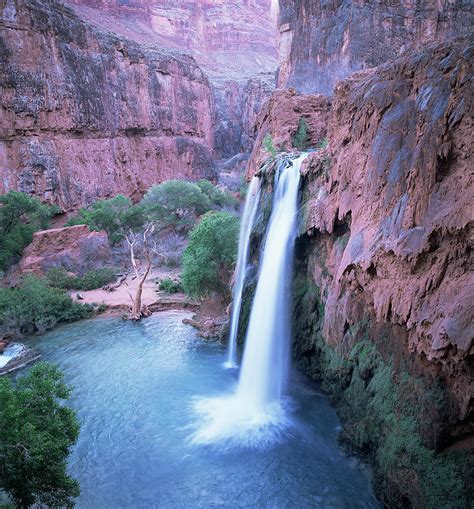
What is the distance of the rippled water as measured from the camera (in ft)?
30.8

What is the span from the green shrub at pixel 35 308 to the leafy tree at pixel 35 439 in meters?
13.9

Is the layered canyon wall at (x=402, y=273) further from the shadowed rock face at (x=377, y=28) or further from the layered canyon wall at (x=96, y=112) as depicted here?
the layered canyon wall at (x=96, y=112)

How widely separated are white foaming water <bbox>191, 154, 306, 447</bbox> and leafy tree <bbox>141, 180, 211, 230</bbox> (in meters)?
21.5

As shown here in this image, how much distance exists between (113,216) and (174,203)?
5325 millimetres

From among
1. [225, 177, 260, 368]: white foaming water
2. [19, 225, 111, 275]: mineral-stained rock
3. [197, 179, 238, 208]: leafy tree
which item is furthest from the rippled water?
[197, 179, 238, 208]: leafy tree

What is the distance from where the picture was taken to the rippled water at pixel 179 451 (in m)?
9.39

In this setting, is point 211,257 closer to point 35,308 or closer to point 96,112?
point 35,308

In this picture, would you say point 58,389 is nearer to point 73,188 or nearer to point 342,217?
point 342,217

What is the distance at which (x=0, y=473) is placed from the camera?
682 cm

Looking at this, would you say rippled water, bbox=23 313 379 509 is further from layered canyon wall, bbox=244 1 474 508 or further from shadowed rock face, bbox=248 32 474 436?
shadowed rock face, bbox=248 32 474 436

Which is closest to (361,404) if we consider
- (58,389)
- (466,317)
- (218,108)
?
(466,317)

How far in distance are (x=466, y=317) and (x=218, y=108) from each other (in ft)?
227

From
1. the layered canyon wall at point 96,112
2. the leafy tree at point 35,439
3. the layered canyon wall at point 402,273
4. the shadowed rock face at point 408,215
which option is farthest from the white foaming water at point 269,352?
the layered canyon wall at point 96,112

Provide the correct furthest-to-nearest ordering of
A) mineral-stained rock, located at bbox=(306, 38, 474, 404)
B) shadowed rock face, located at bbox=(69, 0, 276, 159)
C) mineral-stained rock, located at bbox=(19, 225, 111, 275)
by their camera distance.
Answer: shadowed rock face, located at bbox=(69, 0, 276, 159)
mineral-stained rock, located at bbox=(19, 225, 111, 275)
mineral-stained rock, located at bbox=(306, 38, 474, 404)
